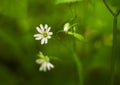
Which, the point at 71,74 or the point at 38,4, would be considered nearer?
the point at 71,74

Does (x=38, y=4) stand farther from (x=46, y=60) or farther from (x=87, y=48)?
(x=46, y=60)

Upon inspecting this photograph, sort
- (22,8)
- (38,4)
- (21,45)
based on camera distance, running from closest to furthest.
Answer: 1. (22,8)
2. (21,45)
3. (38,4)

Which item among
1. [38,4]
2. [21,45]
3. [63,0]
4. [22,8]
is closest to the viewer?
[63,0]

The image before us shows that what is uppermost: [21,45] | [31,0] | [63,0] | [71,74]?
[31,0]

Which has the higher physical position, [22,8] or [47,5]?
[47,5]

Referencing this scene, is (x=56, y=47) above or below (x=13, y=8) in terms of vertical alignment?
below

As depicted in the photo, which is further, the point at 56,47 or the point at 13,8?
the point at 56,47

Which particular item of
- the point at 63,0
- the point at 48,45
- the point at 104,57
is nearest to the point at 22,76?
the point at 48,45
